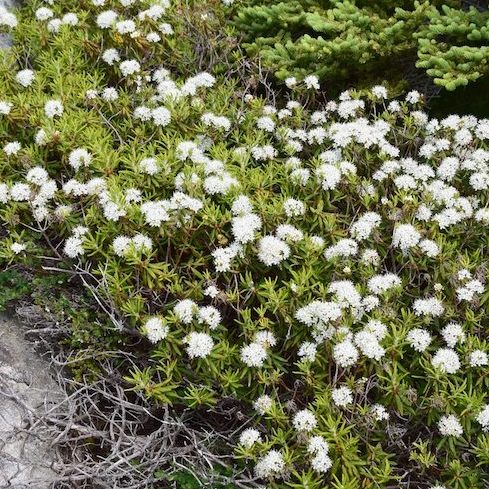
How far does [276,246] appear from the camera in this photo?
3836 millimetres

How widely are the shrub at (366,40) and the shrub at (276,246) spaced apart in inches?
10.5

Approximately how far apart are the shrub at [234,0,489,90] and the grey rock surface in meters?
2.69

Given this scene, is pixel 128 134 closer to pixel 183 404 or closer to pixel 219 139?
pixel 219 139

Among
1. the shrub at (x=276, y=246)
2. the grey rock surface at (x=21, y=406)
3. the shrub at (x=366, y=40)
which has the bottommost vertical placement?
the grey rock surface at (x=21, y=406)

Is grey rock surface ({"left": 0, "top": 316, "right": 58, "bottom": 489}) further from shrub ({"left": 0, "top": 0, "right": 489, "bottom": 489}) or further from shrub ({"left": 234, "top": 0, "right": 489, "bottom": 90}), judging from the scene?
shrub ({"left": 234, "top": 0, "right": 489, "bottom": 90})

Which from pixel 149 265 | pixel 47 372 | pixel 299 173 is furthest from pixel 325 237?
pixel 47 372

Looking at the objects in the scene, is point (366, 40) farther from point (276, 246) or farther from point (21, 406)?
point (21, 406)

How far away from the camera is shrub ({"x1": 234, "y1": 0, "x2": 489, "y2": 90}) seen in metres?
4.70

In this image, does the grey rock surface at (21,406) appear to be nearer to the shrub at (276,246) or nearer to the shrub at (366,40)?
the shrub at (276,246)

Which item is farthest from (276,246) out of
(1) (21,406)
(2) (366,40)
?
(2) (366,40)

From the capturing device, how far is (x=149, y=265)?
391 centimetres

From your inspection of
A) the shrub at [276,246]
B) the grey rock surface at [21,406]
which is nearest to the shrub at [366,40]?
the shrub at [276,246]

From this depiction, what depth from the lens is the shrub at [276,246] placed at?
3469 mm

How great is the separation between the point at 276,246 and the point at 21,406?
5.54 feet
